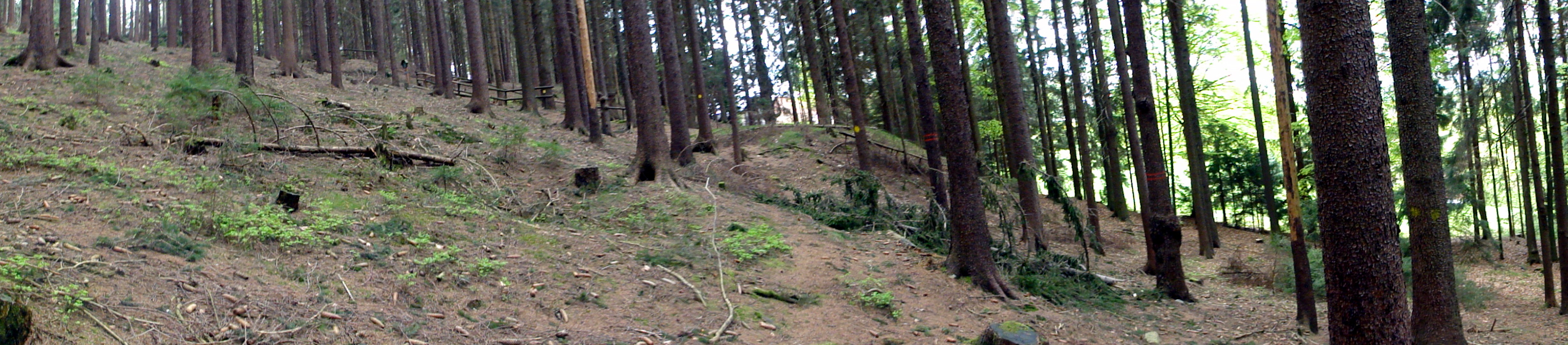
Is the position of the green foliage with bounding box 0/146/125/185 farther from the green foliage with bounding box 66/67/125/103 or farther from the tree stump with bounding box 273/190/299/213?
the green foliage with bounding box 66/67/125/103

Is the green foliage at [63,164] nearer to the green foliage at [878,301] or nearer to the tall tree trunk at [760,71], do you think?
the green foliage at [878,301]

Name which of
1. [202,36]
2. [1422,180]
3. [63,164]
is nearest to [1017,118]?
[1422,180]

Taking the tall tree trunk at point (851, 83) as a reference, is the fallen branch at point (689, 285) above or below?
below

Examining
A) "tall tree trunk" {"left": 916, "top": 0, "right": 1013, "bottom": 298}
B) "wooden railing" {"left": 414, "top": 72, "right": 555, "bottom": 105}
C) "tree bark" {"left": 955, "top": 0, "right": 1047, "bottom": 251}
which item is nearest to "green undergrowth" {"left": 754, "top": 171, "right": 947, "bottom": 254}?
"tall tree trunk" {"left": 916, "top": 0, "right": 1013, "bottom": 298}

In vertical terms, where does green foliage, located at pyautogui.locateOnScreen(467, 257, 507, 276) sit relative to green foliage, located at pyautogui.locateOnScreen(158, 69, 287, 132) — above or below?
below

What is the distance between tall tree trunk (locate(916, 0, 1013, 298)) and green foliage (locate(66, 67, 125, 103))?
1074 centimetres

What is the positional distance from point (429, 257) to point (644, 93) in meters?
6.10

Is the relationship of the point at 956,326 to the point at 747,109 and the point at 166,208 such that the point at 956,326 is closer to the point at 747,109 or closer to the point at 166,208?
the point at 166,208

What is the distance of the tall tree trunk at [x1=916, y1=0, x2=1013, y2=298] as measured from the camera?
9195 millimetres

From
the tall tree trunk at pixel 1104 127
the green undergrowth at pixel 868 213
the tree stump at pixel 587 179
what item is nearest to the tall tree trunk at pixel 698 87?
the green undergrowth at pixel 868 213

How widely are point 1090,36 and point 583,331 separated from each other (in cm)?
1753

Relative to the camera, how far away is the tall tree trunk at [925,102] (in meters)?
10.4

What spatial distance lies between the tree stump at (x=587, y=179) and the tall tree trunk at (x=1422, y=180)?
30.9ft

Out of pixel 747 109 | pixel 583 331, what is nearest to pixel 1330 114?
pixel 583 331
